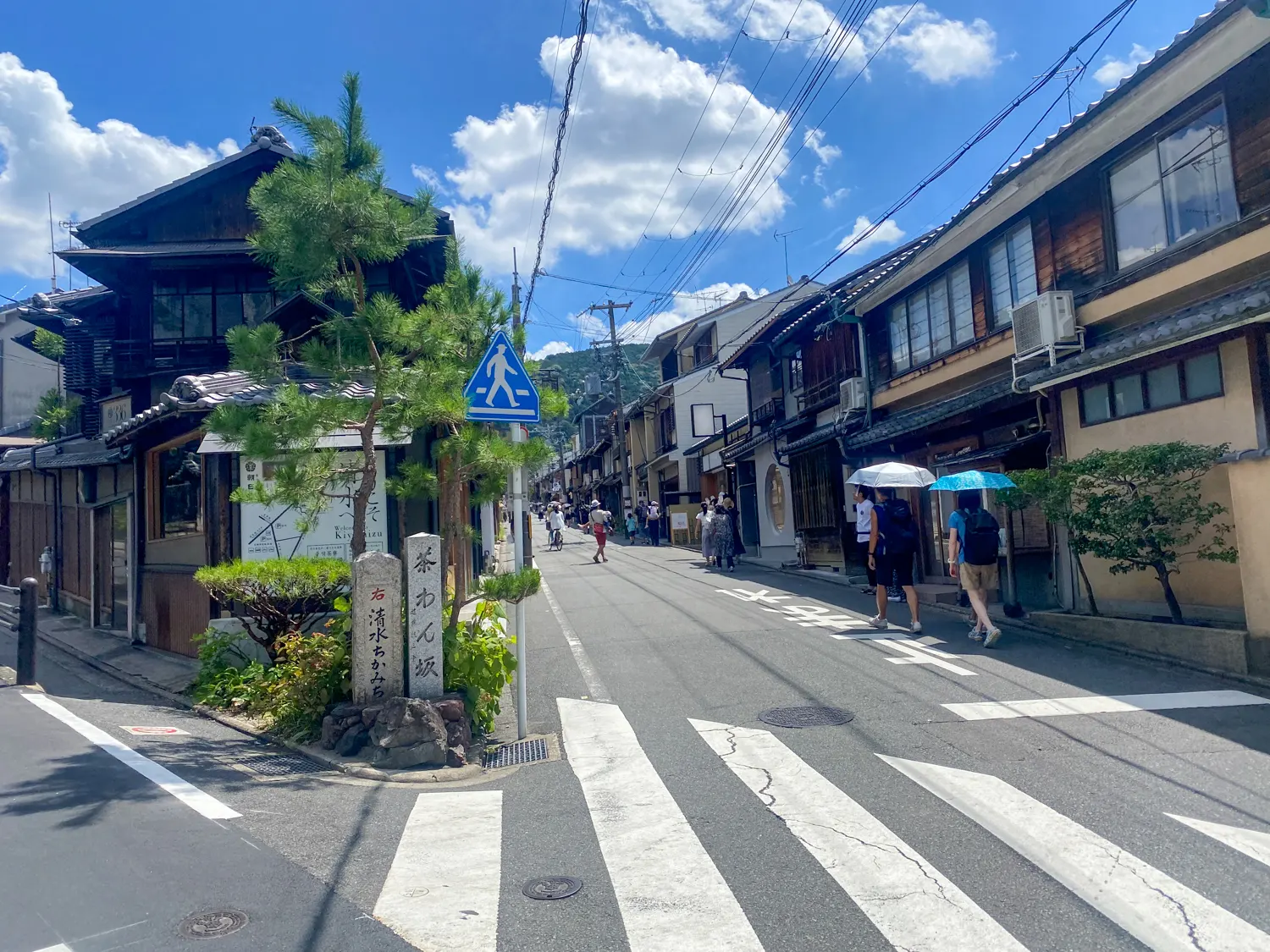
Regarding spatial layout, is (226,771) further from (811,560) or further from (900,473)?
(811,560)

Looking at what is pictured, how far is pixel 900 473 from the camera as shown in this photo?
12555 millimetres

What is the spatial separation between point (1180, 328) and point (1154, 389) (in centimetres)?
181

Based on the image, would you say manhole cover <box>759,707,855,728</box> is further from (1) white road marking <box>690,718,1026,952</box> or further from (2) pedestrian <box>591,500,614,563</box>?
(2) pedestrian <box>591,500,614,563</box>

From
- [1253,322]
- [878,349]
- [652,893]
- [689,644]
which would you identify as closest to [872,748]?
[652,893]

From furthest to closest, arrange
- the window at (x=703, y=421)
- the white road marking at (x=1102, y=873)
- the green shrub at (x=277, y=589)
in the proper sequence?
the window at (x=703, y=421) < the green shrub at (x=277, y=589) < the white road marking at (x=1102, y=873)

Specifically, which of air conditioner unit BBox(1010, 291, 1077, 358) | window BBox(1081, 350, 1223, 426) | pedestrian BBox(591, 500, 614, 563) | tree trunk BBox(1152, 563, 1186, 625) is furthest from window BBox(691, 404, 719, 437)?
tree trunk BBox(1152, 563, 1186, 625)

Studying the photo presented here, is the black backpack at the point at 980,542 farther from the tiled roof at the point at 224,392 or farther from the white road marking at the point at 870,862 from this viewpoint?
Result: the tiled roof at the point at 224,392

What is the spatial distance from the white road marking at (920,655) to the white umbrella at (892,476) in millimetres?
2615

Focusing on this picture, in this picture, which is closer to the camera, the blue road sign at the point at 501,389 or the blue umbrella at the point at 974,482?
the blue road sign at the point at 501,389

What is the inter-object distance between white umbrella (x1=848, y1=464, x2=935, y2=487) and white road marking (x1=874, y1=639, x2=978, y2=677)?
8.58ft

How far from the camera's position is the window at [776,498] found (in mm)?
24875

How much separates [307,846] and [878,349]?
15991 mm

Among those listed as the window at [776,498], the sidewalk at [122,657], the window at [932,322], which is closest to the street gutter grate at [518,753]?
the sidewalk at [122,657]

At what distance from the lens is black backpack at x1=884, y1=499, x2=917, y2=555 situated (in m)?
11.2
